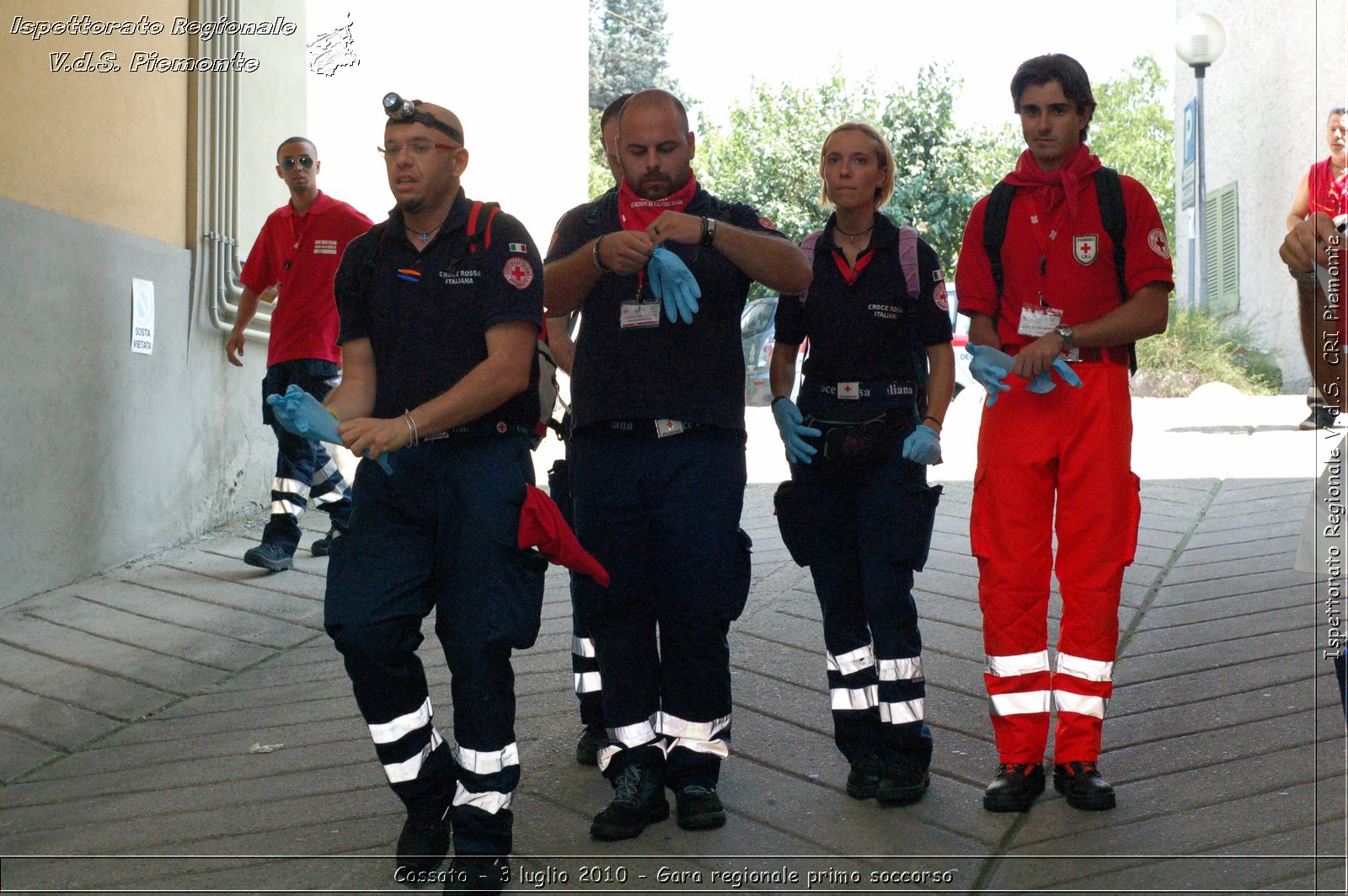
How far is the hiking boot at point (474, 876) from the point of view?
353 centimetres

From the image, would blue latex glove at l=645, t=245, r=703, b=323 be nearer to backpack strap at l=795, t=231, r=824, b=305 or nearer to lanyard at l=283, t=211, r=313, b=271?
backpack strap at l=795, t=231, r=824, b=305

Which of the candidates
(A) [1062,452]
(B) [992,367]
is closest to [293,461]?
(B) [992,367]

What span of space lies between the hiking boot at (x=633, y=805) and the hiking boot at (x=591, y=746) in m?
0.54

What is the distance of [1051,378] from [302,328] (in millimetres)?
4696

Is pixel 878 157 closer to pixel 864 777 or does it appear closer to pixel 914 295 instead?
pixel 914 295

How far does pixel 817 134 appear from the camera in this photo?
40.1 metres

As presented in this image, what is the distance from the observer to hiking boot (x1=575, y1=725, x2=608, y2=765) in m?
4.63

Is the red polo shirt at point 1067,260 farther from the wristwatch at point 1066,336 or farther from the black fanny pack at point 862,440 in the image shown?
the black fanny pack at point 862,440

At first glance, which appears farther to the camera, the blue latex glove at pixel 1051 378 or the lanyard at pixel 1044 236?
the lanyard at pixel 1044 236

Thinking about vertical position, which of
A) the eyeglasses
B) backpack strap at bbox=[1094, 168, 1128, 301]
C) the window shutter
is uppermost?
the window shutter

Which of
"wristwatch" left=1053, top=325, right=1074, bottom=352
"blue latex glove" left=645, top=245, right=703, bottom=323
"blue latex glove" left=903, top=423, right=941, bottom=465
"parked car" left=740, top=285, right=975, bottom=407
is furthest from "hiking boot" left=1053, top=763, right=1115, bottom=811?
"parked car" left=740, top=285, right=975, bottom=407

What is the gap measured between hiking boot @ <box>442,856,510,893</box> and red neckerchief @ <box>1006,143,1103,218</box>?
2416 mm

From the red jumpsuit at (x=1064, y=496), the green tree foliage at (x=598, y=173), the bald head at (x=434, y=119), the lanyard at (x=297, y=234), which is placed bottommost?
the red jumpsuit at (x=1064, y=496)

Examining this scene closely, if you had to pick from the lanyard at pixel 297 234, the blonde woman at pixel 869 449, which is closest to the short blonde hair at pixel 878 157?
the blonde woman at pixel 869 449
